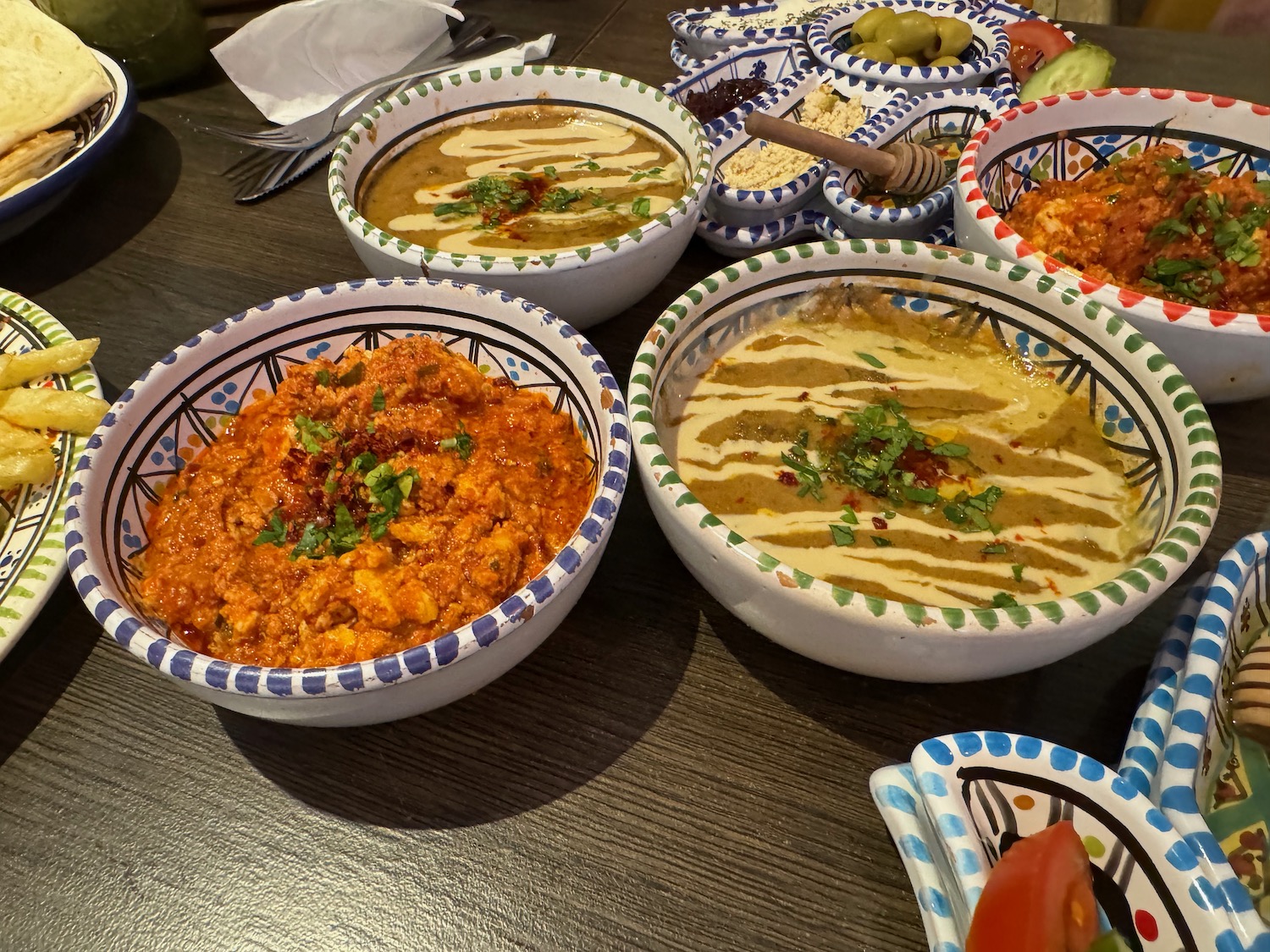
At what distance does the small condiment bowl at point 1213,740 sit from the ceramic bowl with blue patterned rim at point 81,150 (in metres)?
3.28

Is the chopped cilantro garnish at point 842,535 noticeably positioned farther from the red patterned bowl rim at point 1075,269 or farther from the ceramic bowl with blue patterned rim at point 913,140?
the ceramic bowl with blue patterned rim at point 913,140

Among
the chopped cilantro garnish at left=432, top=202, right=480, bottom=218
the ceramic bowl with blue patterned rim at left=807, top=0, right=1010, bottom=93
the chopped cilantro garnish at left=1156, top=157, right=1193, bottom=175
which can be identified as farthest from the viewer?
the ceramic bowl with blue patterned rim at left=807, top=0, right=1010, bottom=93

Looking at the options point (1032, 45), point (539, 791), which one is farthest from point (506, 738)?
point (1032, 45)

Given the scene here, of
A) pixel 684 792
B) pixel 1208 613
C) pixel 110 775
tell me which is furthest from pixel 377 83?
pixel 1208 613

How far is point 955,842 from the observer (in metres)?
1.09

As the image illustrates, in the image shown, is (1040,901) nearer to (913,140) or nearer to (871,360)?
(871,360)

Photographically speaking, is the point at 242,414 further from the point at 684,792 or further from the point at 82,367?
the point at 684,792

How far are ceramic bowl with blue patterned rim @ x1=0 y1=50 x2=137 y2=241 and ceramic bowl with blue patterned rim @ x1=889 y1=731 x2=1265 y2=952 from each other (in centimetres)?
297

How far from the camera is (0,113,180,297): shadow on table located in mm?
2637

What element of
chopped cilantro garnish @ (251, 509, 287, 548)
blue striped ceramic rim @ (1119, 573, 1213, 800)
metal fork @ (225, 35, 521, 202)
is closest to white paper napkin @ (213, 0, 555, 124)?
metal fork @ (225, 35, 521, 202)

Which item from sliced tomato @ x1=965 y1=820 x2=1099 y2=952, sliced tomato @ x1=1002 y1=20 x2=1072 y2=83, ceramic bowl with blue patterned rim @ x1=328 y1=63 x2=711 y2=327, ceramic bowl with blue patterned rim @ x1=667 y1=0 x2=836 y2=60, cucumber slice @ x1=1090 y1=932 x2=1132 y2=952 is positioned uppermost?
sliced tomato @ x1=1002 y1=20 x2=1072 y2=83

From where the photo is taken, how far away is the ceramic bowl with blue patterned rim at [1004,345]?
1.20 metres

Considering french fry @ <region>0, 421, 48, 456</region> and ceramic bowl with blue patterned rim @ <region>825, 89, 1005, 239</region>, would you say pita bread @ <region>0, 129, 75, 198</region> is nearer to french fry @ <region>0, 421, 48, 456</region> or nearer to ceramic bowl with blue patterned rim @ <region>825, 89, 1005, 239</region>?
french fry @ <region>0, 421, 48, 456</region>

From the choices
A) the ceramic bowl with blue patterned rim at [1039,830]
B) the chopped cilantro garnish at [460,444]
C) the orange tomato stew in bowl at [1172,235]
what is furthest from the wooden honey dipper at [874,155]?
the ceramic bowl with blue patterned rim at [1039,830]
